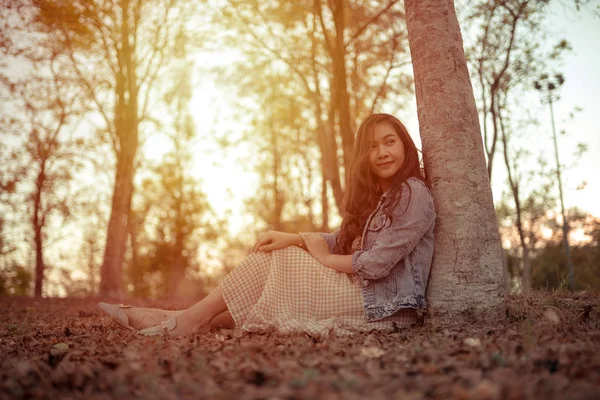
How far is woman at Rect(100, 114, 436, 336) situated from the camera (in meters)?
3.07

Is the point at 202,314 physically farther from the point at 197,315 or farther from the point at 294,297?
the point at 294,297

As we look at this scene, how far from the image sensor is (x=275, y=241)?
3.44 metres

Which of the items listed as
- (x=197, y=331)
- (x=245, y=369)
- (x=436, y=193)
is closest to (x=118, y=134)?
(x=197, y=331)

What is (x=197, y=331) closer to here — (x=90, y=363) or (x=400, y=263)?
(x=90, y=363)

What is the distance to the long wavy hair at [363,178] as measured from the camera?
3480 mm

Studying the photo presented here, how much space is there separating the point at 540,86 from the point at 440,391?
8.72 metres

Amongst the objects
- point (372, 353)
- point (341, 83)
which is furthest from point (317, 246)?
point (341, 83)

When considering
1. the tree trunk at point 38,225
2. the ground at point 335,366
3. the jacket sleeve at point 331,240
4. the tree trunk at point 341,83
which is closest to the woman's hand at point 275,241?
the jacket sleeve at point 331,240

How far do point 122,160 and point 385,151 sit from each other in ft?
29.5

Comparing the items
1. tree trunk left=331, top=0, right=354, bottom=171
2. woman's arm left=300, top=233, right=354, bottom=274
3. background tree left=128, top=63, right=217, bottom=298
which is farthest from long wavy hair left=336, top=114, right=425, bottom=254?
background tree left=128, top=63, right=217, bottom=298

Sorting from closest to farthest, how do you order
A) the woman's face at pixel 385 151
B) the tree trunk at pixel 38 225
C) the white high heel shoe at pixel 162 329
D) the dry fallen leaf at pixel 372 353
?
the dry fallen leaf at pixel 372 353
the white high heel shoe at pixel 162 329
the woman's face at pixel 385 151
the tree trunk at pixel 38 225

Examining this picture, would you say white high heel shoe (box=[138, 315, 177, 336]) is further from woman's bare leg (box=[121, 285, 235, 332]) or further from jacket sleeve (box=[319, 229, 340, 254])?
jacket sleeve (box=[319, 229, 340, 254])

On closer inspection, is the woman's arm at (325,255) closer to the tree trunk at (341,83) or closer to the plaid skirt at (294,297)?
the plaid skirt at (294,297)

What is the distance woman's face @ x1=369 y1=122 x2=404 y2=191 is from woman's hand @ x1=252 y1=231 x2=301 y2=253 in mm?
843
